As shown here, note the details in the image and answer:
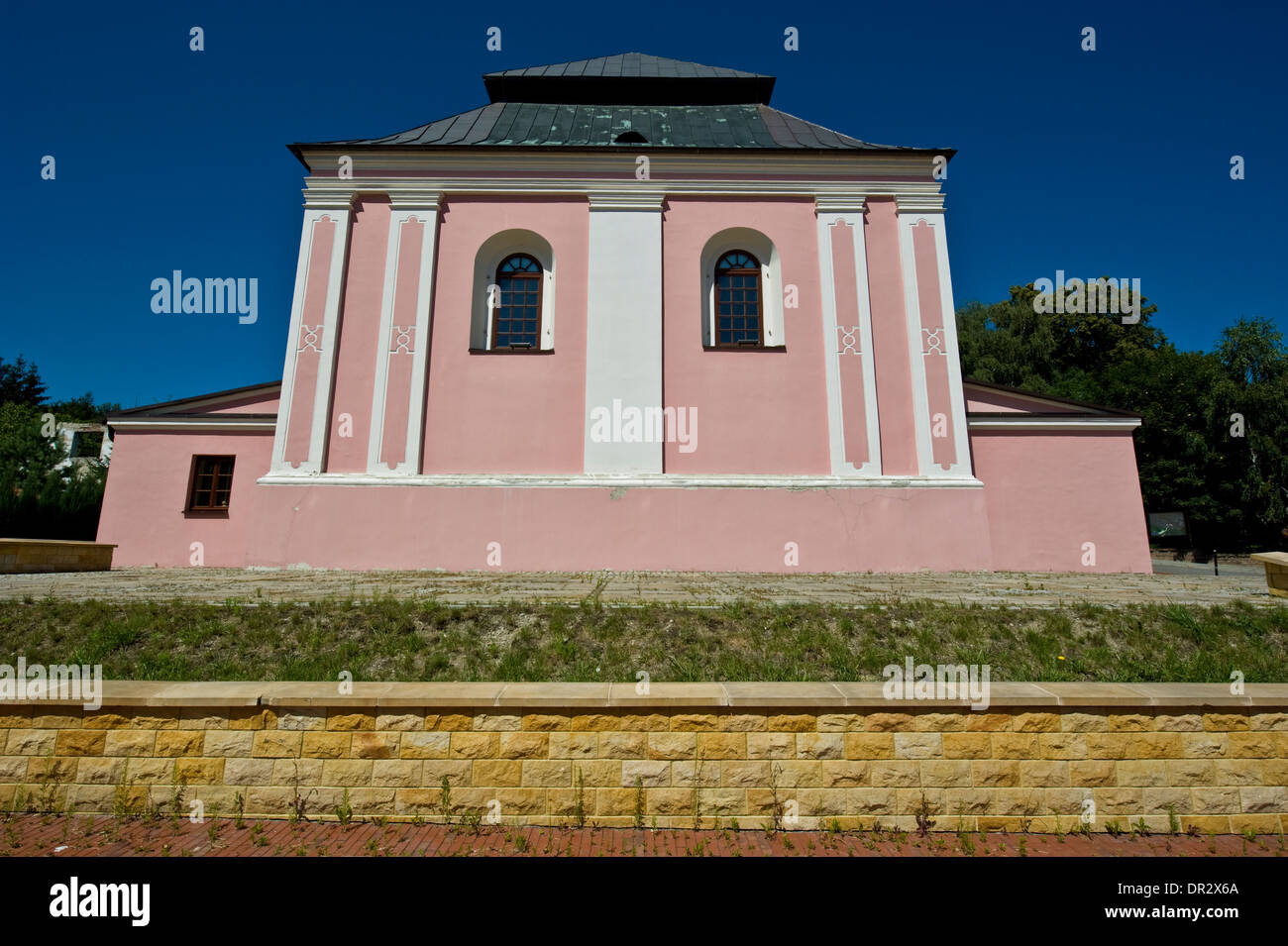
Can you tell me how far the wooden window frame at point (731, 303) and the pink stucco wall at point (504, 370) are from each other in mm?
2904

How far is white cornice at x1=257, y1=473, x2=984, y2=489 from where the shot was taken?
12.4 m

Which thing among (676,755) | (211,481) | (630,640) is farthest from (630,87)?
(676,755)

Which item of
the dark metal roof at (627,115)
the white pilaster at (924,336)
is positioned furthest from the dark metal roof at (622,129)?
the white pilaster at (924,336)

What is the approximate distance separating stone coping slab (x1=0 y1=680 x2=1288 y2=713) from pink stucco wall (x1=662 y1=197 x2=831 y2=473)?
29.3ft

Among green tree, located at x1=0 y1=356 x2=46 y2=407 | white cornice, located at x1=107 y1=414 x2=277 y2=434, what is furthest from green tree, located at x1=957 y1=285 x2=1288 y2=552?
green tree, located at x1=0 y1=356 x2=46 y2=407

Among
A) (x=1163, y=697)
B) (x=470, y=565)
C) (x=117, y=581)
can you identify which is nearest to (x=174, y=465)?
(x=117, y=581)

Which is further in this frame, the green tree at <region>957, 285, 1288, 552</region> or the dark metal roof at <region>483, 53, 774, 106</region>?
the green tree at <region>957, 285, 1288, 552</region>

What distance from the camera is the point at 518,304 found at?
14.0 m

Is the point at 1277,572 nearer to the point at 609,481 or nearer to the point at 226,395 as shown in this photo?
the point at 609,481

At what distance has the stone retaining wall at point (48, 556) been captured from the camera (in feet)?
40.0

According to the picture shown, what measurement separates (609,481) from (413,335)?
529 cm

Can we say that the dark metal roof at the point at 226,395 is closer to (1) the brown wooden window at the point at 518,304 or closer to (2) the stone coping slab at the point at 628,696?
(1) the brown wooden window at the point at 518,304

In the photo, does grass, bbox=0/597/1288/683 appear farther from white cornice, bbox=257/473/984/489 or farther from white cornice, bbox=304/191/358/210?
white cornice, bbox=304/191/358/210

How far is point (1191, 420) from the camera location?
30.2m
